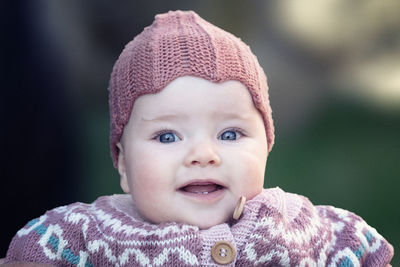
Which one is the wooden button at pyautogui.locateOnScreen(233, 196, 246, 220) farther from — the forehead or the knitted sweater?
the forehead

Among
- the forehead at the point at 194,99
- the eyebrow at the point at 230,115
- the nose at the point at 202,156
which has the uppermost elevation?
the forehead at the point at 194,99

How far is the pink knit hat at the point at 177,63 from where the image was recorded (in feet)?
4.09

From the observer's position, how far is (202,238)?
1166mm

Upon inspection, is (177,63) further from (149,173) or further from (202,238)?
(202,238)

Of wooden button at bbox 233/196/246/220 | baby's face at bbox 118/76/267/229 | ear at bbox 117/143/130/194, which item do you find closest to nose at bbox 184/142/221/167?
baby's face at bbox 118/76/267/229

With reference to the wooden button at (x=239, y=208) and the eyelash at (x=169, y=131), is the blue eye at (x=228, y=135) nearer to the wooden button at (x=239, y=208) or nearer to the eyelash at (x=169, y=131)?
the eyelash at (x=169, y=131)

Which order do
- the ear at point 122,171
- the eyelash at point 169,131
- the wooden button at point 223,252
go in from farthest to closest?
the ear at point 122,171
the eyelash at point 169,131
the wooden button at point 223,252

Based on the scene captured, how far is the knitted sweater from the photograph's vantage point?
1166 millimetres

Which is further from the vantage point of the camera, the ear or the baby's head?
the ear

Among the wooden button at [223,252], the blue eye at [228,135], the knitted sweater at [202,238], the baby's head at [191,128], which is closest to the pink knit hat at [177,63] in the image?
the baby's head at [191,128]

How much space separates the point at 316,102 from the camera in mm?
1627

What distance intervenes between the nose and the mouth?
0.05 metres

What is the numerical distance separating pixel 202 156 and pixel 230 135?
122 mm

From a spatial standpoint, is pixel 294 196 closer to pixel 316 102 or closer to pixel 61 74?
pixel 316 102
